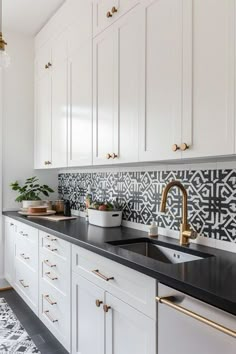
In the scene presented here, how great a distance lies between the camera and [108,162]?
7.11ft

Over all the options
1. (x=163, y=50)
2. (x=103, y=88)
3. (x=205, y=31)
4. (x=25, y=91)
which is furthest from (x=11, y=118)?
(x=205, y=31)

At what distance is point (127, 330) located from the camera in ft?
4.84

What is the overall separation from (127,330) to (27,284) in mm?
1637

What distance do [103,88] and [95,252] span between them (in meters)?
1.10

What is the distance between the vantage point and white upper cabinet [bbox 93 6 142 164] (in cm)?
188

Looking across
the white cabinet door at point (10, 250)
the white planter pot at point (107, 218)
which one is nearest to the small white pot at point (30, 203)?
the white cabinet door at point (10, 250)

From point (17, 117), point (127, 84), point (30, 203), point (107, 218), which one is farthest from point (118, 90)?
point (17, 117)

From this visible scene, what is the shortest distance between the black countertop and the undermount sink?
3cm

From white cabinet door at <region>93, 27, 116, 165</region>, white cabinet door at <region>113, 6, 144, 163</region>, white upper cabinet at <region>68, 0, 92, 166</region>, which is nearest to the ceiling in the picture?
white upper cabinet at <region>68, 0, 92, 166</region>

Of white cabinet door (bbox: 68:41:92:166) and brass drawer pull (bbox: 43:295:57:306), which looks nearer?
brass drawer pull (bbox: 43:295:57:306)

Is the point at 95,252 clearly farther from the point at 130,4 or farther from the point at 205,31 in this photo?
the point at 130,4

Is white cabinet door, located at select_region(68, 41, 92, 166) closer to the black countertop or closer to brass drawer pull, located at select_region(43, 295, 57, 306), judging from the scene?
the black countertop

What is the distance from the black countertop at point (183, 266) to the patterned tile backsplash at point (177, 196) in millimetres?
121

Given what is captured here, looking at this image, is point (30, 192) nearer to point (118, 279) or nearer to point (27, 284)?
point (27, 284)
